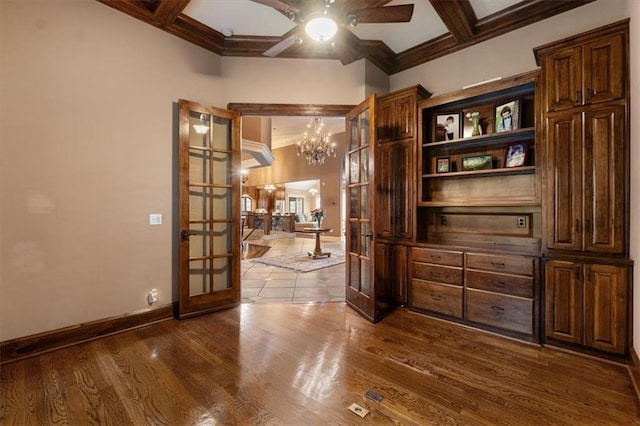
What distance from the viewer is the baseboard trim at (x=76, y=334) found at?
2.30 metres

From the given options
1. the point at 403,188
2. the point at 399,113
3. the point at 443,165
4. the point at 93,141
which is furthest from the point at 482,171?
the point at 93,141

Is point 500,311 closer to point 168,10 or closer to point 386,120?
point 386,120

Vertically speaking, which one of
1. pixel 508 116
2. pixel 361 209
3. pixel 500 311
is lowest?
pixel 500 311

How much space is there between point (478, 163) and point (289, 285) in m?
3.11

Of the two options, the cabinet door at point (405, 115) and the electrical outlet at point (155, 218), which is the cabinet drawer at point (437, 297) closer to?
the cabinet door at point (405, 115)

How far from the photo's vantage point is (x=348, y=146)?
12.1 ft

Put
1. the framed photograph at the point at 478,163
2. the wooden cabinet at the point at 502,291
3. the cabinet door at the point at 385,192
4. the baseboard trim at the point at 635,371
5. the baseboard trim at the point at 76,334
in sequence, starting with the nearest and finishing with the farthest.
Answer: the baseboard trim at the point at 635,371 → the baseboard trim at the point at 76,334 → the wooden cabinet at the point at 502,291 → the framed photograph at the point at 478,163 → the cabinet door at the point at 385,192

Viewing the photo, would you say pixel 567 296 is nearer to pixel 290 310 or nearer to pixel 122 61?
pixel 290 310

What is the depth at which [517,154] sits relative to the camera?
117 inches

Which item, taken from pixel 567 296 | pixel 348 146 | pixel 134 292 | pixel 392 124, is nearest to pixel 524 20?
pixel 392 124

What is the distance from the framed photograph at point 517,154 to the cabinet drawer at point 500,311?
1347 mm

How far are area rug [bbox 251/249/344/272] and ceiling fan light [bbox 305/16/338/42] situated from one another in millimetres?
4081

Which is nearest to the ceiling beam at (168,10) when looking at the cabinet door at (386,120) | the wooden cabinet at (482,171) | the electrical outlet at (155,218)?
the electrical outlet at (155,218)

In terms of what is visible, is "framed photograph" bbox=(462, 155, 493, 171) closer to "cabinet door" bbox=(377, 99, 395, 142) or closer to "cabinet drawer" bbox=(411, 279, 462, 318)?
"cabinet door" bbox=(377, 99, 395, 142)
